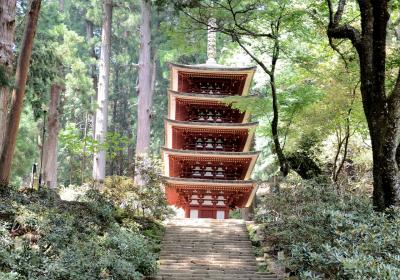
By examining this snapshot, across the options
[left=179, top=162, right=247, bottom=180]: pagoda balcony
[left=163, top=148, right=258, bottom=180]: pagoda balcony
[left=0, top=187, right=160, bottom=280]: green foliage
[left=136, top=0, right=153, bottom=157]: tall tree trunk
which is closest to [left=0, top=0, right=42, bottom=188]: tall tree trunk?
[left=0, top=187, right=160, bottom=280]: green foliage

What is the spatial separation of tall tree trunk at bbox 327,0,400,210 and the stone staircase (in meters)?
3.29

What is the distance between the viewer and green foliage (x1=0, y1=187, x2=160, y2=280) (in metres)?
5.55

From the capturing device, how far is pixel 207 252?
1003cm

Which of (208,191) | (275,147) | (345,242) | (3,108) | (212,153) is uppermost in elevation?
(3,108)

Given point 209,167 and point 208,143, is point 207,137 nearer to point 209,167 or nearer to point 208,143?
point 208,143

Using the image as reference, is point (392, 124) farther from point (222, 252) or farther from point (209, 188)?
point (209, 188)

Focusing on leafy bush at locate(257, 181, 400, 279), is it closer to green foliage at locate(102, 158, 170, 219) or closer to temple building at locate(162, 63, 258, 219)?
green foliage at locate(102, 158, 170, 219)

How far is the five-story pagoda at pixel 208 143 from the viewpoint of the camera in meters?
15.0

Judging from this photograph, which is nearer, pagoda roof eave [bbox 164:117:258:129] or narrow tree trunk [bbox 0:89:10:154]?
narrow tree trunk [bbox 0:89:10:154]

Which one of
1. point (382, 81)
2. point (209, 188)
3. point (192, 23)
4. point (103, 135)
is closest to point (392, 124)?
point (382, 81)

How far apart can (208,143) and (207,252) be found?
22.4ft

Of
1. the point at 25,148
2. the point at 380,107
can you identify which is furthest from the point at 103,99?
the point at 380,107

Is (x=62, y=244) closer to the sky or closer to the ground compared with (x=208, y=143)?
closer to the ground

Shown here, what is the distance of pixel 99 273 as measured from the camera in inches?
252
